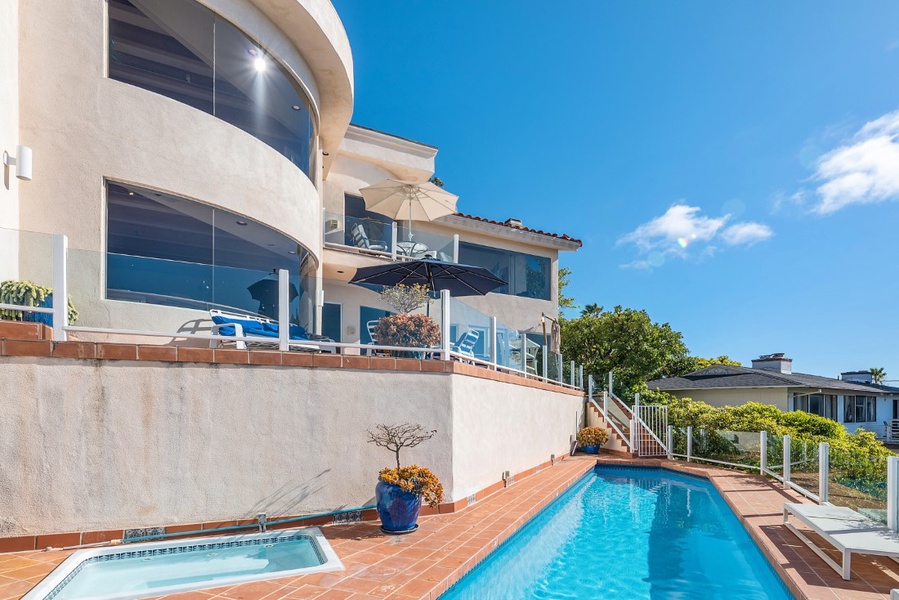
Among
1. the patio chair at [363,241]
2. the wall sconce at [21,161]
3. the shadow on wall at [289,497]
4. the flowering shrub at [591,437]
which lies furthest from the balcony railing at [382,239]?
the flowering shrub at [591,437]

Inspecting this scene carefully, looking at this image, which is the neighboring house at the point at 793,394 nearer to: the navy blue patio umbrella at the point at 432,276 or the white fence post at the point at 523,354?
the white fence post at the point at 523,354

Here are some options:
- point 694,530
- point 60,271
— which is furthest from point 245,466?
point 694,530

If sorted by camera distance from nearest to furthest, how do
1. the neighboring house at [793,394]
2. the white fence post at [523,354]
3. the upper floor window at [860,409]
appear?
the white fence post at [523,354] → the neighboring house at [793,394] → the upper floor window at [860,409]

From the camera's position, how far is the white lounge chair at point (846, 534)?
5.65 metres

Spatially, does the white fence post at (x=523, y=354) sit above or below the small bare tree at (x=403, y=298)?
below

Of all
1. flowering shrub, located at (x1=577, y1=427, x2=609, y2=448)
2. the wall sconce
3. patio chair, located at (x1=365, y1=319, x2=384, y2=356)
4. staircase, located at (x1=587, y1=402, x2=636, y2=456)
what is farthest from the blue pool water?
the wall sconce

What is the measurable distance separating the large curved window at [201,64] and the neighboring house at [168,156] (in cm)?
2

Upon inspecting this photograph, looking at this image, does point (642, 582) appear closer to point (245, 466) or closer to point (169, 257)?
point (245, 466)

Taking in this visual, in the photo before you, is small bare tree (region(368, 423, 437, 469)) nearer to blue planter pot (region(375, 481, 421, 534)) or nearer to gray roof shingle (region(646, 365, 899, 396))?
blue planter pot (region(375, 481, 421, 534))

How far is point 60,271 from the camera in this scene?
5.88m

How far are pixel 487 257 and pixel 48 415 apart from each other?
1411 cm

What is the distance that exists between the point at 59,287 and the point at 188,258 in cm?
213

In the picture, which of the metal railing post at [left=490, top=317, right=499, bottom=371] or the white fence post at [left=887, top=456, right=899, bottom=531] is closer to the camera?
the white fence post at [left=887, top=456, right=899, bottom=531]

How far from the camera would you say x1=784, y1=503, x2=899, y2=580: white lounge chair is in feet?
18.5
